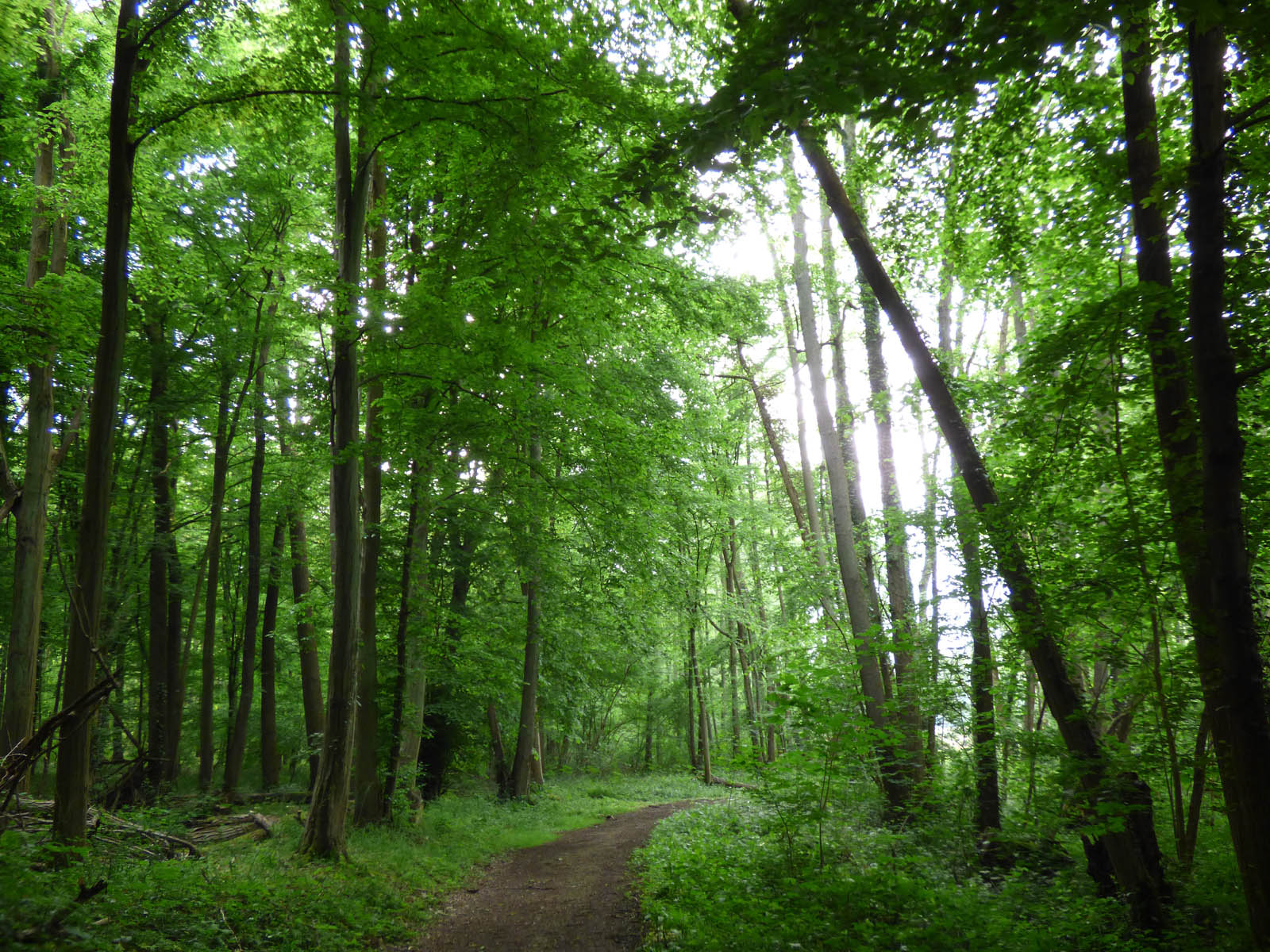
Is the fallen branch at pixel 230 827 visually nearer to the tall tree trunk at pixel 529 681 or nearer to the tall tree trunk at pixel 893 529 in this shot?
the tall tree trunk at pixel 529 681

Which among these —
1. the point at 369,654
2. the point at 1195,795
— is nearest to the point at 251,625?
the point at 369,654

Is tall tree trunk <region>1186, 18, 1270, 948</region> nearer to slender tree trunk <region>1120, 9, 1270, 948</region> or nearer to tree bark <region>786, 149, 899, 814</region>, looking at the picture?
slender tree trunk <region>1120, 9, 1270, 948</region>

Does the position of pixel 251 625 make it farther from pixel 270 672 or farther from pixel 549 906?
pixel 549 906

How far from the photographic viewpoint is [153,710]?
46.0 ft

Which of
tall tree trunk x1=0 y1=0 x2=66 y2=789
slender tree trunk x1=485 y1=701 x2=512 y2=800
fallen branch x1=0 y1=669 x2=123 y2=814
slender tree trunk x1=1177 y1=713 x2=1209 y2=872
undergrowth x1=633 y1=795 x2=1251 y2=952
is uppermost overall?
tall tree trunk x1=0 y1=0 x2=66 y2=789

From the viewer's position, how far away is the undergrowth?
4.61m

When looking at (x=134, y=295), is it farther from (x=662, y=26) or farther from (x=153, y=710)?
(x=662, y=26)

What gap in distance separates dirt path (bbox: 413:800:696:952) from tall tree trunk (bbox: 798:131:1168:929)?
4091 millimetres

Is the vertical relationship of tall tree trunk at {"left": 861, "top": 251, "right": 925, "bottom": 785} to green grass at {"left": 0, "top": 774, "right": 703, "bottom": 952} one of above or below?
above

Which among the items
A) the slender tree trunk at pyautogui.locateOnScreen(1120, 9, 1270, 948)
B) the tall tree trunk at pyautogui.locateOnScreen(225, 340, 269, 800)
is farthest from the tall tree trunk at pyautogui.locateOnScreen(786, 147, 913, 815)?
the tall tree trunk at pyautogui.locateOnScreen(225, 340, 269, 800)

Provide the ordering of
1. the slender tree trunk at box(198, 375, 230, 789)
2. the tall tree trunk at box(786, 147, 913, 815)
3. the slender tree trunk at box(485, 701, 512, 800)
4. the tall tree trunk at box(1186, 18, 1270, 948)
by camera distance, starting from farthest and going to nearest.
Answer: the slender tree trunk at box(485, 701, 512, 800)
the slender tree trunk at box(198, 375, 230, 789)
the tall tree trunk at box(786, 147, 913, 815)
the tall tree trunk at box(1186, 18, 1270, 948)

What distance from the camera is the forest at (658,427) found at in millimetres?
4191

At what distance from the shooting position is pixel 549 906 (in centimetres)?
738

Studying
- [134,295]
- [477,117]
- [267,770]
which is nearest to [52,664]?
[267,770]
